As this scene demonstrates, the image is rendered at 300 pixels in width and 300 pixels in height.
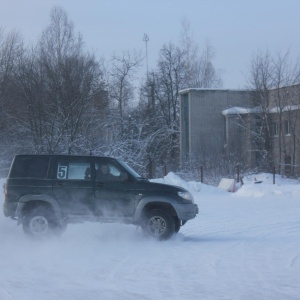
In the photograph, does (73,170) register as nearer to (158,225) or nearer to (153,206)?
(153,206)

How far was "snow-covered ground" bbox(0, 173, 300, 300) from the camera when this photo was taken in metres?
8.34

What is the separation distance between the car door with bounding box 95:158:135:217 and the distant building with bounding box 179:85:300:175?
31.7 m

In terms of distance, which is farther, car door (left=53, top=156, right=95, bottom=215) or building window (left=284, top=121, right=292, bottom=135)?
building window (left=284, top=121, right=292, bottom=135)

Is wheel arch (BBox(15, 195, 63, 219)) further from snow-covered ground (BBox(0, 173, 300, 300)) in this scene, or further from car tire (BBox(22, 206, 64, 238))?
snow-covered ground (BBox(0, 173, 300, 300))

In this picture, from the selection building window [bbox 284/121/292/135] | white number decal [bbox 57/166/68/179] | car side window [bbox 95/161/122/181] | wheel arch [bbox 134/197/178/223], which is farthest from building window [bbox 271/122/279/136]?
white number decal [bbox 57/166/68/179]

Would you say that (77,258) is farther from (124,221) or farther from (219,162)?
(219,162)

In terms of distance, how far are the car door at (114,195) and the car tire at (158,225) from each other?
0.42m

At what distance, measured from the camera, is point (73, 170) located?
13.8 meters

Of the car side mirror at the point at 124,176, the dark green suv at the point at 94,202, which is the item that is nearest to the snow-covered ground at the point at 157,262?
the dark green suv at the point at 94,202

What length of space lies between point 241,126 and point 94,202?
4264cm

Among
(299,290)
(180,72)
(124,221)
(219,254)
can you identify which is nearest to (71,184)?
(124,221)

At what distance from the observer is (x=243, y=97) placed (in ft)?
184

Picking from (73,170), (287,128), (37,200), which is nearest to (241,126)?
(287,128)

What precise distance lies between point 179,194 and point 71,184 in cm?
243
